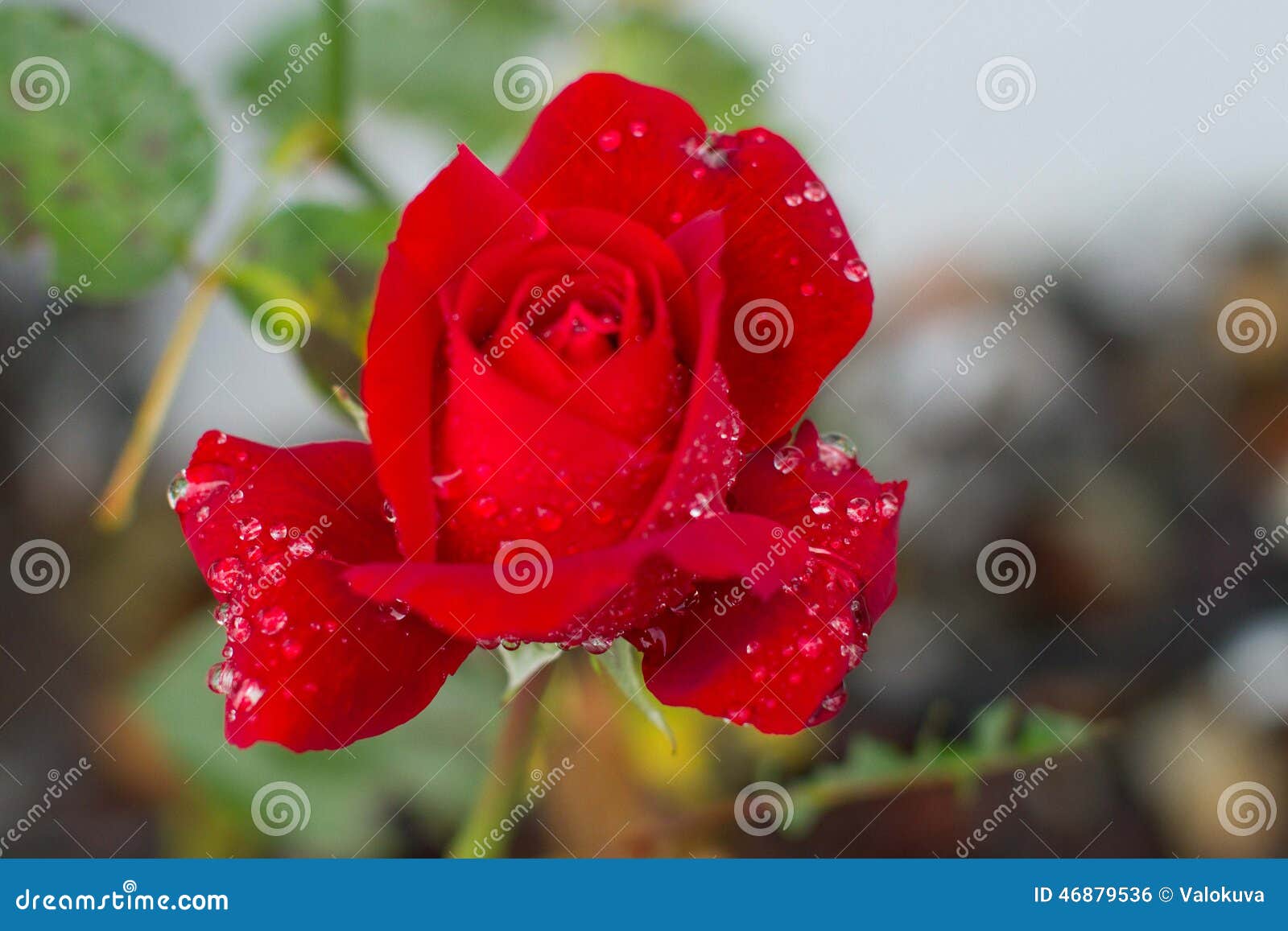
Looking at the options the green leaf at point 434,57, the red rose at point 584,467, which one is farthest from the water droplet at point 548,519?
the green leaf at point 434,57

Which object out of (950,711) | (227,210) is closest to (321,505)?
(227,210)

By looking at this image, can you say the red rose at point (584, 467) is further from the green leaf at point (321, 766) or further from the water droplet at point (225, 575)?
the green leaf at point (321, 766)

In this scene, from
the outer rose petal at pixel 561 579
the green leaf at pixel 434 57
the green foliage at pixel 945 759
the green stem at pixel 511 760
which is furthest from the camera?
the green leaf at pixel 434 57

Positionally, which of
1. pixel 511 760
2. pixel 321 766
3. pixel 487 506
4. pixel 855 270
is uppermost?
pixel 855 270

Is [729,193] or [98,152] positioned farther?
[98,152]

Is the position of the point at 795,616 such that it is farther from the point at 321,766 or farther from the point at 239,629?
the point at 321,766

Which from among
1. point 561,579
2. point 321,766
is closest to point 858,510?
point 561,579

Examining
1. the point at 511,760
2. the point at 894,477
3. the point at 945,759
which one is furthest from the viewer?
the point at 894,477
